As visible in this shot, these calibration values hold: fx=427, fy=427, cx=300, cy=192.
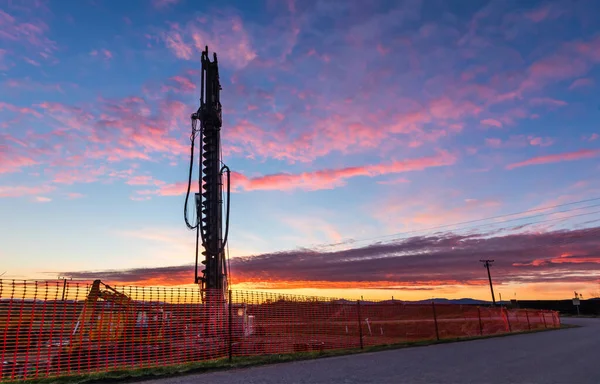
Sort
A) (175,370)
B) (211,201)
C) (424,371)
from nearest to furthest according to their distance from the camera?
(424,371) → (175,370) → (211,201)

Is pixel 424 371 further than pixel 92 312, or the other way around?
pixel 92 312

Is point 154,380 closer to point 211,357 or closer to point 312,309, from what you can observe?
point 211,357

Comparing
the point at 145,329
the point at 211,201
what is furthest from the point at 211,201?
the point at 145,329

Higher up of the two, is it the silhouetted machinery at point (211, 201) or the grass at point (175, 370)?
the silhouetted machinery at point (211, 201)

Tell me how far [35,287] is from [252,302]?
316 inches

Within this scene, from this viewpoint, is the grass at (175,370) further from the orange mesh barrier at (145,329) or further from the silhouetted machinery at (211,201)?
the silhouetted machinery at (211,201)

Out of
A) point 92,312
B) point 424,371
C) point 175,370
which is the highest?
point 92,312

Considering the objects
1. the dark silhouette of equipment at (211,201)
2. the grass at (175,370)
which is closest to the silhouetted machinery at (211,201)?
the dark silhouette of equipment at (211,201)

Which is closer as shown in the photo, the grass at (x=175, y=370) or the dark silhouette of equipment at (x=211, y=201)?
the grass at (x=175, y=370)

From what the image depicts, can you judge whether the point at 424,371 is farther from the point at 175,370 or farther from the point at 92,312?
the point at 92,312

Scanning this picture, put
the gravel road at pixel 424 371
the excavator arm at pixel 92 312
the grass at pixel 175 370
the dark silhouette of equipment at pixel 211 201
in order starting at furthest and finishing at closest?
1. the dark silhouette of equipment at pixel 211 201
2. the excavator arm at pixel 92 312
3. the grass at pixel 175 370
4. the gravel road at pixel 424 371

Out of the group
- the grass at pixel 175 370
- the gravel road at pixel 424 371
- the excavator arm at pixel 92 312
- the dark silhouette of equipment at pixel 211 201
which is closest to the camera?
the gravel road at pixel 424 371

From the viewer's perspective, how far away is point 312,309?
19.1 metres

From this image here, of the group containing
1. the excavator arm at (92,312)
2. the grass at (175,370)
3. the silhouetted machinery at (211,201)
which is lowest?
the grass at (175,370)
